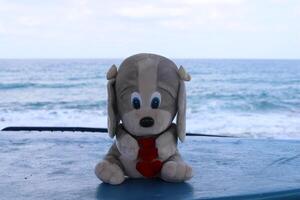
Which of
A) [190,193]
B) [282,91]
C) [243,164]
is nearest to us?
[190,193]

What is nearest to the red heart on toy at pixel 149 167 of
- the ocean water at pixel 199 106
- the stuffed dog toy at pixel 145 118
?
the stuffed dog toy at pixel 145 118

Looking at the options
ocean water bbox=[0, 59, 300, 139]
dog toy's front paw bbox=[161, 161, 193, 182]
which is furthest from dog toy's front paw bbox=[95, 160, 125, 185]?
ocean water bbox=[0, 59, 300, 139]

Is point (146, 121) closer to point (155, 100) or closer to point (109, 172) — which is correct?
point (155, 100)

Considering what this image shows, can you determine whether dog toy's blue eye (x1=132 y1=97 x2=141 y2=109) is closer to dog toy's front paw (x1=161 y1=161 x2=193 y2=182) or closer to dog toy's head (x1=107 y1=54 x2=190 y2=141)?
dog toy's head (x1=107 y1=54 x2=190 y2=141)

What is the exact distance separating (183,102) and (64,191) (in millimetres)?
435

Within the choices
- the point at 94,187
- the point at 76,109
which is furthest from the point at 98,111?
the point at 94,187

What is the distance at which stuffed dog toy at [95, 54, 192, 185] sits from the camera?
1481mm

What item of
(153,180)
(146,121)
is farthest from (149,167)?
(146,121)

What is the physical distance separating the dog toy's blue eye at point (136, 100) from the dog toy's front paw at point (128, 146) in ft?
0.35

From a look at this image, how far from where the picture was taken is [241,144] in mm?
2389

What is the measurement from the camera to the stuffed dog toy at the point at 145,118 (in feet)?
4.86

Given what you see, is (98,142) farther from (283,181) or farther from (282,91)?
(282,91)

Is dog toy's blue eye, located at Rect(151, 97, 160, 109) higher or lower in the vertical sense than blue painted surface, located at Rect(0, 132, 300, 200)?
higher

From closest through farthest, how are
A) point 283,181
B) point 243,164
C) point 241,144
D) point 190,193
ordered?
point 190,193
point 283,181
point 243,164
point 241,144
